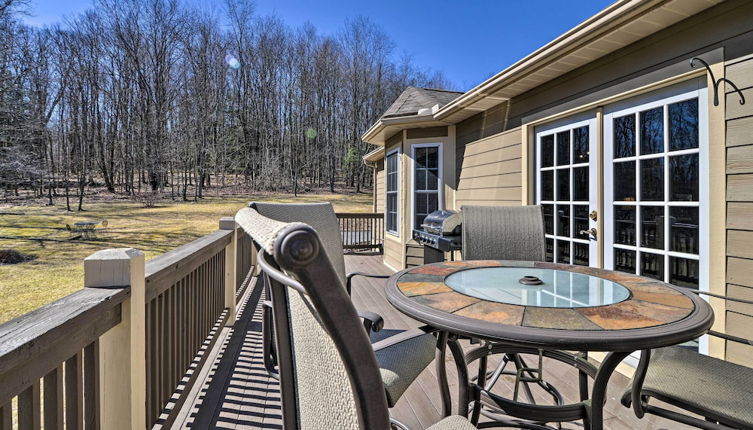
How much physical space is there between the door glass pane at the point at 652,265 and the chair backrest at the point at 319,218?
6.99 feet

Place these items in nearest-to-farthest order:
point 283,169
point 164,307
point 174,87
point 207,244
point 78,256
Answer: point 164,307 → point 207,244 → point 78,256 → point 174,87 → point 283,169

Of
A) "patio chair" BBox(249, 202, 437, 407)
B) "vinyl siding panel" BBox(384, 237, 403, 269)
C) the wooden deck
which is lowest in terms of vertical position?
the wooden deck

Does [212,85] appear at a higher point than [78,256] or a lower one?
higher

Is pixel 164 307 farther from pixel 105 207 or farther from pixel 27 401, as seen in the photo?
pixel 105 207

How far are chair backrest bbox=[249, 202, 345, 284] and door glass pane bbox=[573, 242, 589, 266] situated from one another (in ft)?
7.13

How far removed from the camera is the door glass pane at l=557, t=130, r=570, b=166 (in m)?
3.28

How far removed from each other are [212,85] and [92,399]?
20317 millimetres

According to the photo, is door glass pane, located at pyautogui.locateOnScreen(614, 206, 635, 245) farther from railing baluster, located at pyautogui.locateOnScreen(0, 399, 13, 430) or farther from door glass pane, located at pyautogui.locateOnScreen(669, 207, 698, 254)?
railing baluster, located at pyautogui.locateOnScreen(0, 399, 13, 430)

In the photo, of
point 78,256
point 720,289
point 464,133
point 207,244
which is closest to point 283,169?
point 78,256

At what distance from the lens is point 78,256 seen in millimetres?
9445

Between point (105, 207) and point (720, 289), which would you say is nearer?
point (720, 289)

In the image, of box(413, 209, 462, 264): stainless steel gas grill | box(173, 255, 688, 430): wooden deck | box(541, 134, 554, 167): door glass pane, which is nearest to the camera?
box(173, 255, 688, 430): wooden deck

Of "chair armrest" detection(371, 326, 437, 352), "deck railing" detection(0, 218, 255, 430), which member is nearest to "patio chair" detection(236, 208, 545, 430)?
"deck railing" detection(0, 218, 255, 430)

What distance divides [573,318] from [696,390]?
0.57 m
